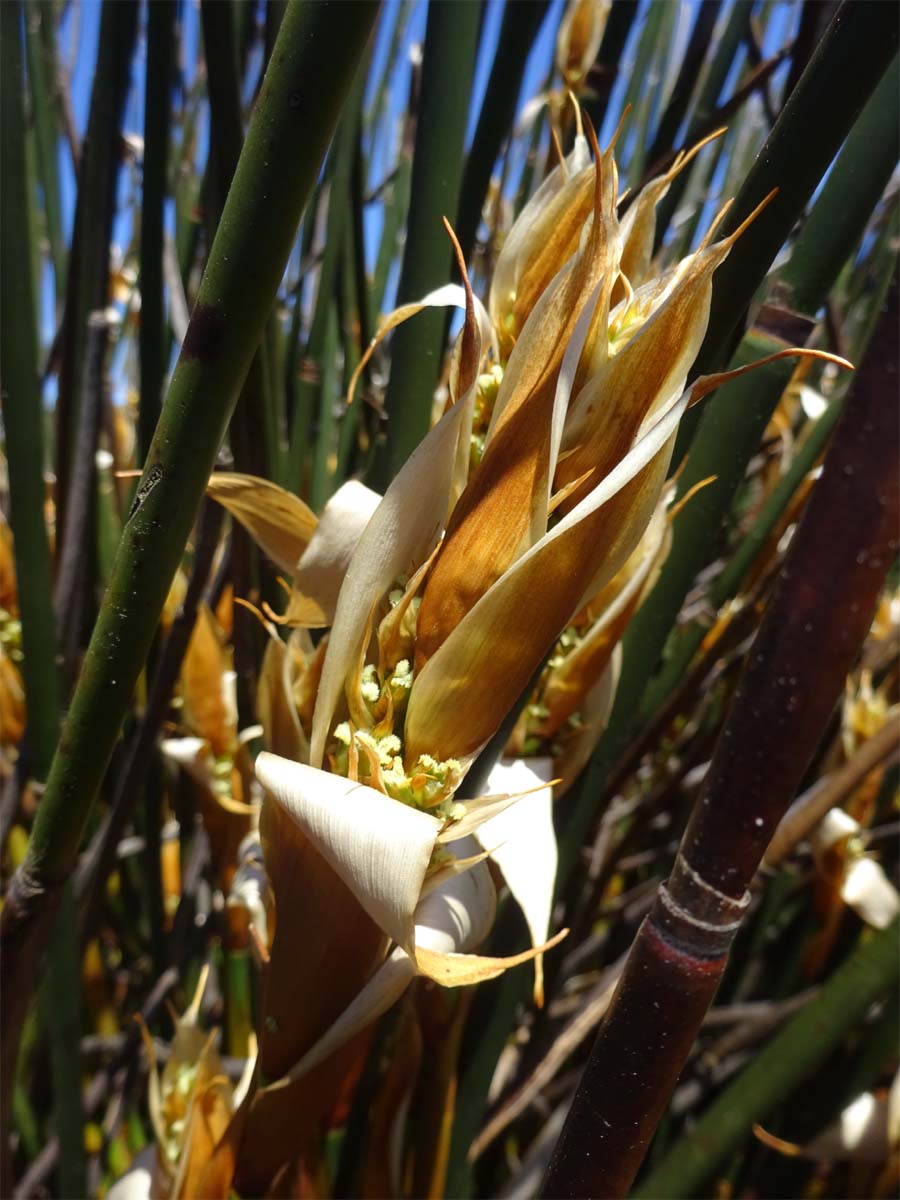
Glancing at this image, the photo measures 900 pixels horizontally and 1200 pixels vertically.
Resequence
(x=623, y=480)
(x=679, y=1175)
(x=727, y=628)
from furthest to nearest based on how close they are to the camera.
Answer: (x=727, y=628)
(x=679, y=1175)
(x=623, y=480)

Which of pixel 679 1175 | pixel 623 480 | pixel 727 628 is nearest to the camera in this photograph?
pixel 623 480

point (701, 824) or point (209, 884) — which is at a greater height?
point (701, 824)

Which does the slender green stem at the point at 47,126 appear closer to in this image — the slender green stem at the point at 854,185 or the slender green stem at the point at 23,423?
the slender green stem at the point at 23,423

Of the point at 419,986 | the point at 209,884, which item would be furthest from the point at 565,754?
the point at 209,884

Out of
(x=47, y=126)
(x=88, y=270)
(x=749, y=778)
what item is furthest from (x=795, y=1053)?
(x=47, y=126)

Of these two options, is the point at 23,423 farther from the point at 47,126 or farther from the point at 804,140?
the point at 47,126

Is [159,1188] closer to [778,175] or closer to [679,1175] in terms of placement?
[679,1175]

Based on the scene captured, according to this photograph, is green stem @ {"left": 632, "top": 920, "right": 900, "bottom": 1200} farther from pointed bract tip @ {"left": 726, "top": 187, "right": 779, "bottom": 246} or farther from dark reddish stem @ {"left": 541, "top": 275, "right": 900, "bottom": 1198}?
pointed bract tip @ {"left": 726, "top": 187, "right": 779, "bottom": 246}
